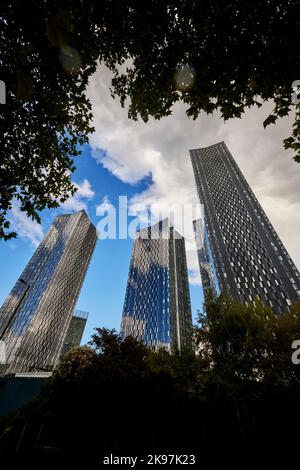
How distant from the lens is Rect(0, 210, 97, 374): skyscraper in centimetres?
9388

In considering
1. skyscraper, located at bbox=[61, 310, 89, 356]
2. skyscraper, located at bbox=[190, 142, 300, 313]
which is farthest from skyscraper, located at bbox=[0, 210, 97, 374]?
skyscraper, located at bbox=[190, 142, 300, 313]

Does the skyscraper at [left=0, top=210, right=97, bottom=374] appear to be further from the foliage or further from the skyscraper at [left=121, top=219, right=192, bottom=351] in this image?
the foliage

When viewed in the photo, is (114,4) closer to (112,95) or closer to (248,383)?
(112,95)

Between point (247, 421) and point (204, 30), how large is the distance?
47.2ft

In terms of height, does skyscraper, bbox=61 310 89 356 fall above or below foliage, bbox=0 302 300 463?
above

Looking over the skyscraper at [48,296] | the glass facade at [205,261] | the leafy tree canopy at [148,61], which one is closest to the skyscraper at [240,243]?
the glass facade at [205,261]

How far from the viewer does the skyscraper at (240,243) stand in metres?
69.7

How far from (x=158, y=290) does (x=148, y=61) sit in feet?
379

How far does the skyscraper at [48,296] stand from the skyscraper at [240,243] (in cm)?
7027

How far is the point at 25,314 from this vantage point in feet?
328

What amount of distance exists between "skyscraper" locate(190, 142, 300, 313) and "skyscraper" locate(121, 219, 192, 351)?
25.8 m

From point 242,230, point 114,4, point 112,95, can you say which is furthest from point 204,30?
point 242,230

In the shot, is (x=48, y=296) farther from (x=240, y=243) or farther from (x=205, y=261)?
(x=240, y=243)

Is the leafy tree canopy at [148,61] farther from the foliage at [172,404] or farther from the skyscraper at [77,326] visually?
the skyscraper at [77,326]
